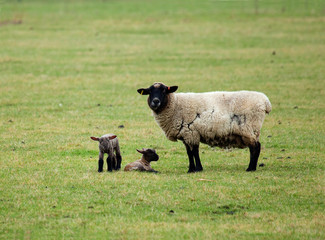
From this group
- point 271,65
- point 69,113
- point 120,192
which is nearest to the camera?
point 120,192

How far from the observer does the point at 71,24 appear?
43.3 metres

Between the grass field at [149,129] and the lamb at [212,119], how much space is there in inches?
25.3

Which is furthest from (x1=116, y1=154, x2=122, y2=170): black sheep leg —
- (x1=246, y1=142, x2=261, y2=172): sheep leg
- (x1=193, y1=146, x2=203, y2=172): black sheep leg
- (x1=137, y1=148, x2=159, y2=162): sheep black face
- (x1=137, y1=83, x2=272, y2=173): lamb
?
(x1=246, y1=142, x2=261, y2=172): sheep leg

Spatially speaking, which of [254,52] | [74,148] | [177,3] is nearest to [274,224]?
[74,148]

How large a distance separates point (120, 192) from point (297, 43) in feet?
89.2

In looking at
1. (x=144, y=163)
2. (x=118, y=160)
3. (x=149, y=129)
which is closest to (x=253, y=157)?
(x=144, y=163)

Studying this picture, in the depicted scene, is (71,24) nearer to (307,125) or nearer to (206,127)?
(307,125)

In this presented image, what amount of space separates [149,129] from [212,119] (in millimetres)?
5038

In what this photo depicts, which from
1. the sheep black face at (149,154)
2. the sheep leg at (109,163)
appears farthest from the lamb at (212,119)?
the sheep leg at (109,163)

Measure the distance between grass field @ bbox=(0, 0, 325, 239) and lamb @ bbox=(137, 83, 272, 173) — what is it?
642 millimetres

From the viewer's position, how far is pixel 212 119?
39.4 feet

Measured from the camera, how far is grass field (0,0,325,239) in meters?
8.86

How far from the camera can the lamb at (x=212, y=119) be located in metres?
12.0

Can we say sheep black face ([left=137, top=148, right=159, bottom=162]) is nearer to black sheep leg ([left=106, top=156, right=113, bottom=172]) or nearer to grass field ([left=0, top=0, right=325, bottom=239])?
grass field ([left=0, top=0, right=325, bottom=239])
